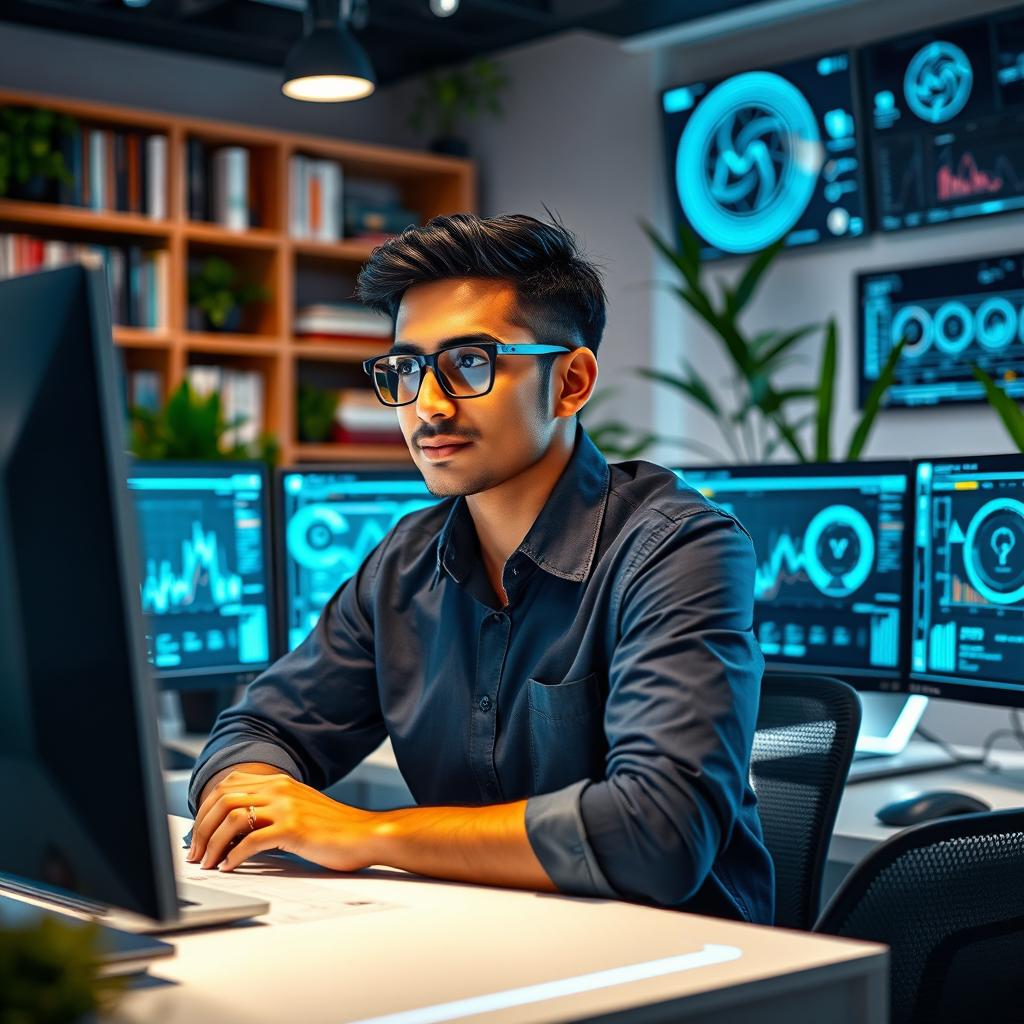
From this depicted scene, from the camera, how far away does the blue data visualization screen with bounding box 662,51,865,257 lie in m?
4.28

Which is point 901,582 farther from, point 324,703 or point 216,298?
point 216,298

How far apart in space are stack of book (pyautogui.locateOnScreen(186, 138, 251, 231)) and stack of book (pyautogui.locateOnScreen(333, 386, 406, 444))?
688mm

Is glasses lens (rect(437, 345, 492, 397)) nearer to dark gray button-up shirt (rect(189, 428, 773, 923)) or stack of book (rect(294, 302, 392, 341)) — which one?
dark gray button-up shirt (rect(189, 428, 773, 923))

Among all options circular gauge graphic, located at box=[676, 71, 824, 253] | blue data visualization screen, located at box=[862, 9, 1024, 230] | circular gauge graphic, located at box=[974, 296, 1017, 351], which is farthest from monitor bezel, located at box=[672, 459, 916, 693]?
circular gauge graphic, located at box=[676, 71, 824, 253]

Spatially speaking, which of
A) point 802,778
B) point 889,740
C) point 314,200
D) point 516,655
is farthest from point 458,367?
point 314,200

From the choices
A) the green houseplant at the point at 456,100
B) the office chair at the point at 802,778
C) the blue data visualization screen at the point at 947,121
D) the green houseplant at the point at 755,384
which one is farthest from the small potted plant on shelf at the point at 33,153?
the office chair at the point at 802,778

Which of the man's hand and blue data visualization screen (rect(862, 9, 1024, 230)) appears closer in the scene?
the man's hand

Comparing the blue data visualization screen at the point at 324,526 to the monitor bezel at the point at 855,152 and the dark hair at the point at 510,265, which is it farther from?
the monitor bezel at the point at 855,152

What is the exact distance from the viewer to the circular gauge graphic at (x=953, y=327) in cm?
398

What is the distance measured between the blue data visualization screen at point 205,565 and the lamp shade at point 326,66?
1.21 metres

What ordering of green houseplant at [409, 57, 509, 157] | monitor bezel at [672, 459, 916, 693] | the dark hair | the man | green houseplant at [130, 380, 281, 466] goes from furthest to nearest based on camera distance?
1. green houseplant at [409, 57, 509, 157]
2. green houseplant at [130, 380, 281, 466]
3. monitor bezel at [672, 459, 916, 693]
4. the dark hair
5. the man

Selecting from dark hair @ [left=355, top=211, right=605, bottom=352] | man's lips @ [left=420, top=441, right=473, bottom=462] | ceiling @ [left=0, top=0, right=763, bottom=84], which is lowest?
man's lips @ [left=420, top=441, right=473, bottom=462]

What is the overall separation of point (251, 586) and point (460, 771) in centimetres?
119

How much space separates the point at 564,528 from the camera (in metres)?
1.59
